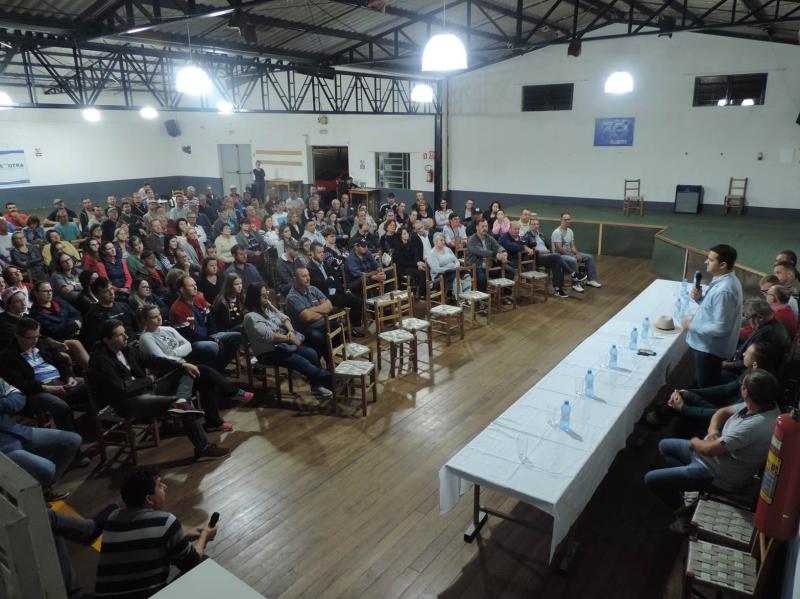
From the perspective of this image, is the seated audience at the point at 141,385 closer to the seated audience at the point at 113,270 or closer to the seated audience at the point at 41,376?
the seated audience at the point at 41,376

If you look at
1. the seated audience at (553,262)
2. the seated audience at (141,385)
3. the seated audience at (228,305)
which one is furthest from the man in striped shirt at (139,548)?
the seated audience at (553,262)

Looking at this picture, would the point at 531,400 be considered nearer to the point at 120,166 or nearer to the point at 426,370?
the point at 426,370

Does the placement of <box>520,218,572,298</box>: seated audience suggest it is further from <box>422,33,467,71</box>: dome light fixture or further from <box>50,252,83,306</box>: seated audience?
<box>50,252,83,306</box>: seated audience

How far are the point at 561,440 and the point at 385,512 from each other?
1234 mm

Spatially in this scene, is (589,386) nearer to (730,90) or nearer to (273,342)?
(273,342)

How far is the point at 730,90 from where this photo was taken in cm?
1047

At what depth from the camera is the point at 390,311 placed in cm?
678

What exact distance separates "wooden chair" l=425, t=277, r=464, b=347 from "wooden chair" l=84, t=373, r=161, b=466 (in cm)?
311

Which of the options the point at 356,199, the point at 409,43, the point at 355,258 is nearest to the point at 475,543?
the point at 355,258

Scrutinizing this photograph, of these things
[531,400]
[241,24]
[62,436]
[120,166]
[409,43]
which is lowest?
[62,436]

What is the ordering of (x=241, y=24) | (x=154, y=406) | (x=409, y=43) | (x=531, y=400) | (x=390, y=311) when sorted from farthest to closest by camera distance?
(x=409, y=43), (x=390, y=311), (x=241, y=24), (x=154, y=406), (x=531, y=400)

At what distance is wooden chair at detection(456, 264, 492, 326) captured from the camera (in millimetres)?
6816

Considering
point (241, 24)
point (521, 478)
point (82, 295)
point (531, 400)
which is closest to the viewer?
point (521, 478)

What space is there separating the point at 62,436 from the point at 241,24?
4.68 meters
